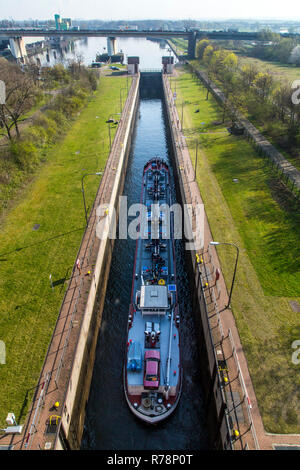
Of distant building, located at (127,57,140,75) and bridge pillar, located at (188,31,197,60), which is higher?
bridge pillar, located at (188,31,197,60)

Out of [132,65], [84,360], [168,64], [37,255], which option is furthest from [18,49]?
[84,360]

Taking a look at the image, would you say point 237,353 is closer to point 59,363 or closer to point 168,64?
point 59,363

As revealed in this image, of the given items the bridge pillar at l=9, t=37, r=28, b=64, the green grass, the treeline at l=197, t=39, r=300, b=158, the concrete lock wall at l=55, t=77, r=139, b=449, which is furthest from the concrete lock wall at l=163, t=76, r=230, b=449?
the bridge pillar at l=9, t=37, r=28, b=64

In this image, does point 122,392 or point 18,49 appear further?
point 18,49

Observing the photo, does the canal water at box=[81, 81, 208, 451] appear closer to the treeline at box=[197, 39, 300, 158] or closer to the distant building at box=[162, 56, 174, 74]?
the treeline at box=[197, 39, 300, 158]

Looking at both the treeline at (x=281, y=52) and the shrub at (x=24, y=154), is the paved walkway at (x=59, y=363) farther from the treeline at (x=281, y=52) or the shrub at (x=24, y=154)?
the treeline at (x=281, y=52)

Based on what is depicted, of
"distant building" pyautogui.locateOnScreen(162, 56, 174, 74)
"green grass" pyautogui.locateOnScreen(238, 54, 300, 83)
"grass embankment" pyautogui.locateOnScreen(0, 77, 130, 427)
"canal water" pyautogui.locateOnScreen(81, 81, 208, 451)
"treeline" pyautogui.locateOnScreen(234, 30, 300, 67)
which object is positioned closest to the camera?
"canal water" pyautogui.locateOnScreen(81, 81, 208, 451)
